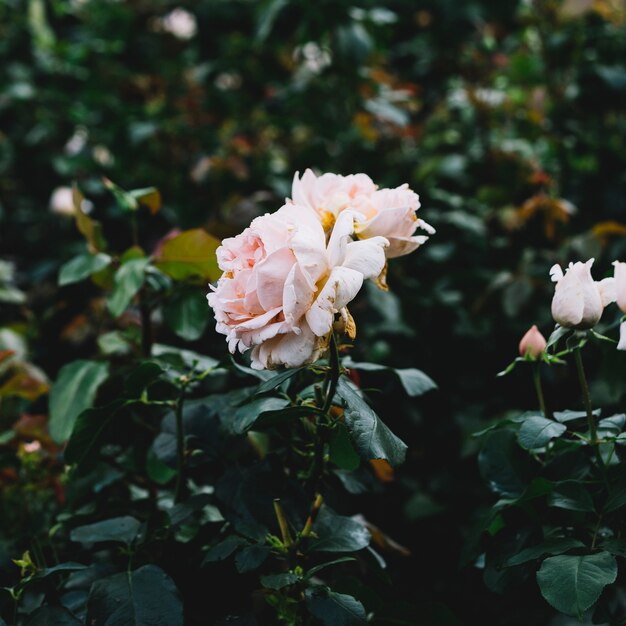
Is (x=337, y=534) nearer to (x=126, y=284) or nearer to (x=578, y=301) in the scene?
(x=578, y=301)

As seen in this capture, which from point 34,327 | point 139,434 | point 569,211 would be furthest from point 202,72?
point 139,434

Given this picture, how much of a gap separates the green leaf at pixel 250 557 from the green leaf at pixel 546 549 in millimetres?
287

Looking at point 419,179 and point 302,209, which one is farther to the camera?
point 419,179

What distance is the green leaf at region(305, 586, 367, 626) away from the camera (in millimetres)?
828

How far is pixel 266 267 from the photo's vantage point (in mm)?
757

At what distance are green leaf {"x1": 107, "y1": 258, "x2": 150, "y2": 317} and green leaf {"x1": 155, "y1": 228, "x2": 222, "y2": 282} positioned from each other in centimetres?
4

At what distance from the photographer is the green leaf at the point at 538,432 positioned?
0.85 meters

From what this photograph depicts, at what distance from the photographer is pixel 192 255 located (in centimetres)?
120

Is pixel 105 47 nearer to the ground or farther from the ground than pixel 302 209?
nearer to the ground

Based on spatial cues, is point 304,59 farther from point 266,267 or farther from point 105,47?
point 266,267

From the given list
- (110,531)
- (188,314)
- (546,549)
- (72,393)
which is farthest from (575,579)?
(72,393)

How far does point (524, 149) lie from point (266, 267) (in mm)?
1618

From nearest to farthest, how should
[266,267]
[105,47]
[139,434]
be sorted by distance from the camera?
1. [266,267]
2. [139,434]
3. [105,47]

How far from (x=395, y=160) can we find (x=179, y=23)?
1.50 m
